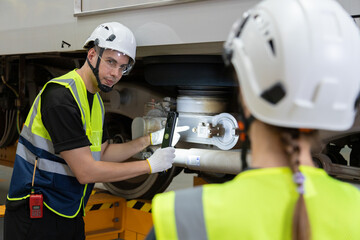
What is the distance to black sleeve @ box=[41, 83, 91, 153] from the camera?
2.10m

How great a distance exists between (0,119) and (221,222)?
4779 millimetres

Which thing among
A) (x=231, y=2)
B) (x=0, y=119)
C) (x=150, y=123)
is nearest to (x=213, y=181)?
(x=150, y=123)

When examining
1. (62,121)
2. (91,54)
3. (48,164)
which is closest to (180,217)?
(62,121)

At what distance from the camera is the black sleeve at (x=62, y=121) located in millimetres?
2102

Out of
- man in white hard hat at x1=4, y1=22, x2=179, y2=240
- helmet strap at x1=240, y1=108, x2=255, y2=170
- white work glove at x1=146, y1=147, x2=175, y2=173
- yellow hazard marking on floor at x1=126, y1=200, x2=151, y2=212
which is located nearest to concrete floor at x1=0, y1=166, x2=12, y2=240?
yellow hazard marking on floor at x1=126, y1=200, x2=151, y2=212

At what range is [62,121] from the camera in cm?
210

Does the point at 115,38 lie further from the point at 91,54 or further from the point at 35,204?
the point at 35,204

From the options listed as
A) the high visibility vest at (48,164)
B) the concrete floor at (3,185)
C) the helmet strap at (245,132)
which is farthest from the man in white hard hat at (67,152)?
the concrete floor at (3,185)

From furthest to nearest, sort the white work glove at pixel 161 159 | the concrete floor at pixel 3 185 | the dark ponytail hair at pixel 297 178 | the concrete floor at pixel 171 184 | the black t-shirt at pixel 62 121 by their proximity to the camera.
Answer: the concrete floor at pixel 171 184 < the concrete floor at pixel 3 185 < the white work glove at pixel 161 159 < the black t-shirt at pixel 62 121 < the dark ponytail hair at pixel 297 178

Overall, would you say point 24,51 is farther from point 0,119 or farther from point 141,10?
point 0,119

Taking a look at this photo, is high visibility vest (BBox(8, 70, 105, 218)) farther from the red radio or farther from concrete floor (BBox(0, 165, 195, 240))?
concrete floor (BBox(0, 165, 195, 240))

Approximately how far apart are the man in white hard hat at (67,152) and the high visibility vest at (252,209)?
130 cm

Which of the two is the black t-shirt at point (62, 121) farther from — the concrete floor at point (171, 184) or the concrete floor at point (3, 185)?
the concrete floor at point (171, 184)

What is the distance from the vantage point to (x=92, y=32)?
8.61 feet
